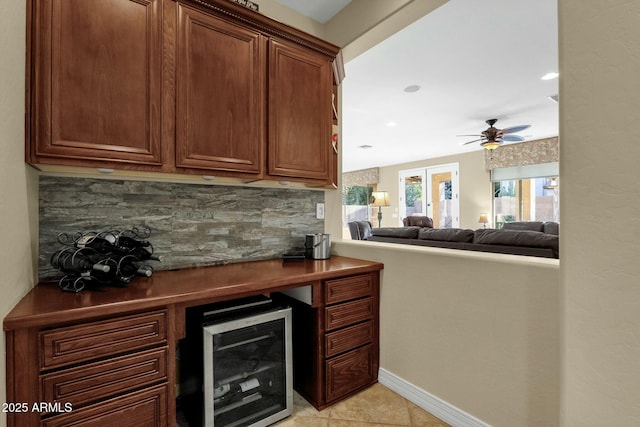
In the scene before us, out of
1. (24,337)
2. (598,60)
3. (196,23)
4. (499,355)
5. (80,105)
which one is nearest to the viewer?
(598,60)

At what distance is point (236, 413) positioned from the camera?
148cm

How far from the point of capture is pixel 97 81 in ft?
4.17

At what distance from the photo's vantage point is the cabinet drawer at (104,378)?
97 centimetres

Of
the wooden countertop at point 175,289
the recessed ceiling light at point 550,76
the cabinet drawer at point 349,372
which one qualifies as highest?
the recessed ceiling light at point 550,76

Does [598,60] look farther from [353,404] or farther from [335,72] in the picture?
[353,404]

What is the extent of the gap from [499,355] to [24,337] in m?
1.87

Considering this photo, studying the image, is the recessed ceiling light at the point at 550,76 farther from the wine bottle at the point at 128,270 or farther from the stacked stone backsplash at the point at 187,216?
the wine bottle at the point at 128,270

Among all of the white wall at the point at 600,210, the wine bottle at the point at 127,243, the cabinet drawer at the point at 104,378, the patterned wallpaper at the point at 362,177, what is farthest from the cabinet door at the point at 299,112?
the patterned wallpaper at the point at 362,177

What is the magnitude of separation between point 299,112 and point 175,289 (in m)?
1.27

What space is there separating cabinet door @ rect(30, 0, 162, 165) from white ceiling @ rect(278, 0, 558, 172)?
130cm

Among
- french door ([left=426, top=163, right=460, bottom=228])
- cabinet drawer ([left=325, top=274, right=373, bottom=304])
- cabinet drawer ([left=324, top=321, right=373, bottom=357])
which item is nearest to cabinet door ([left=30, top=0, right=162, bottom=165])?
cabinet drawer ([left=325, top=274, right=373, bottom=304])

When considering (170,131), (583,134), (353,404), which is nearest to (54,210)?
(170,131)

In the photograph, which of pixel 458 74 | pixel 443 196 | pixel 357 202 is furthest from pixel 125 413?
pixel 357 202

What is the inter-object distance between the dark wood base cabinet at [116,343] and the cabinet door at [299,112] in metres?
0.69
